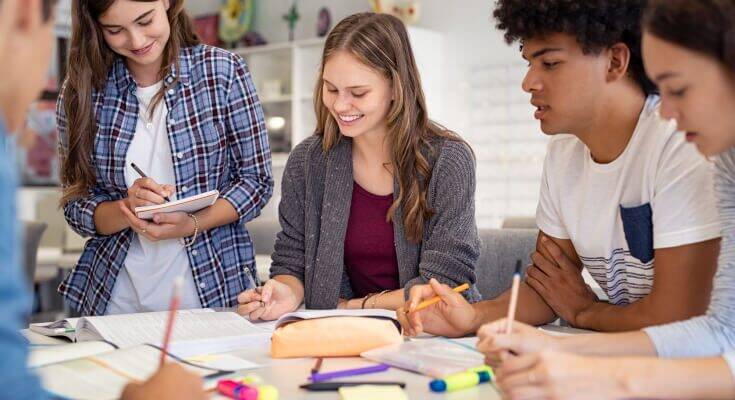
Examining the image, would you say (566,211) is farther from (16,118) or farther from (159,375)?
(16,118)

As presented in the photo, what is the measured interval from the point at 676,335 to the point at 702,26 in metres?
0.44

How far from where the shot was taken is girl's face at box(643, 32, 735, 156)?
105 centimetres

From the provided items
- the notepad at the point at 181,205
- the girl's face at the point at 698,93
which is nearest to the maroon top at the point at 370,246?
the notepad at the point at 181,205

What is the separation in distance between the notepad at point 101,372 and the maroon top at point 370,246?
29.7 inches

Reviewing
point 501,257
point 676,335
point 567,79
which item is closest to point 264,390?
point 676,335

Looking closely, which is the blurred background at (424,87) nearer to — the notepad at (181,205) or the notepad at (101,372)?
the notepad at (181,205)

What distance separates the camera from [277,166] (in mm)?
6152

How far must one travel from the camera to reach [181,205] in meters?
1.73

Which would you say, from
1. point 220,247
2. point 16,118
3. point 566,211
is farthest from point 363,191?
point 16,118

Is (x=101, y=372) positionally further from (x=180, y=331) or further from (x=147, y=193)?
(x=147, y=193)

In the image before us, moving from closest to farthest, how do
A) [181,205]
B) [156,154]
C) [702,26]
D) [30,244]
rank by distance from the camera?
[702,26] → [181,205] → [156,154] → [30,244]

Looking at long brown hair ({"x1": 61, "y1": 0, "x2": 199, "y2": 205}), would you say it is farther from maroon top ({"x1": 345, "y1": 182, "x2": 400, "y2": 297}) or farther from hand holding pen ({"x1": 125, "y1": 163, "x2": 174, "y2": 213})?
maroon top ({"x1": 345, "y1": 182, "x2": 400, "y2": 297})

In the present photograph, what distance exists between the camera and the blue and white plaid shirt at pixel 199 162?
6.31 feet

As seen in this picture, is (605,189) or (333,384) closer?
(333,384)
